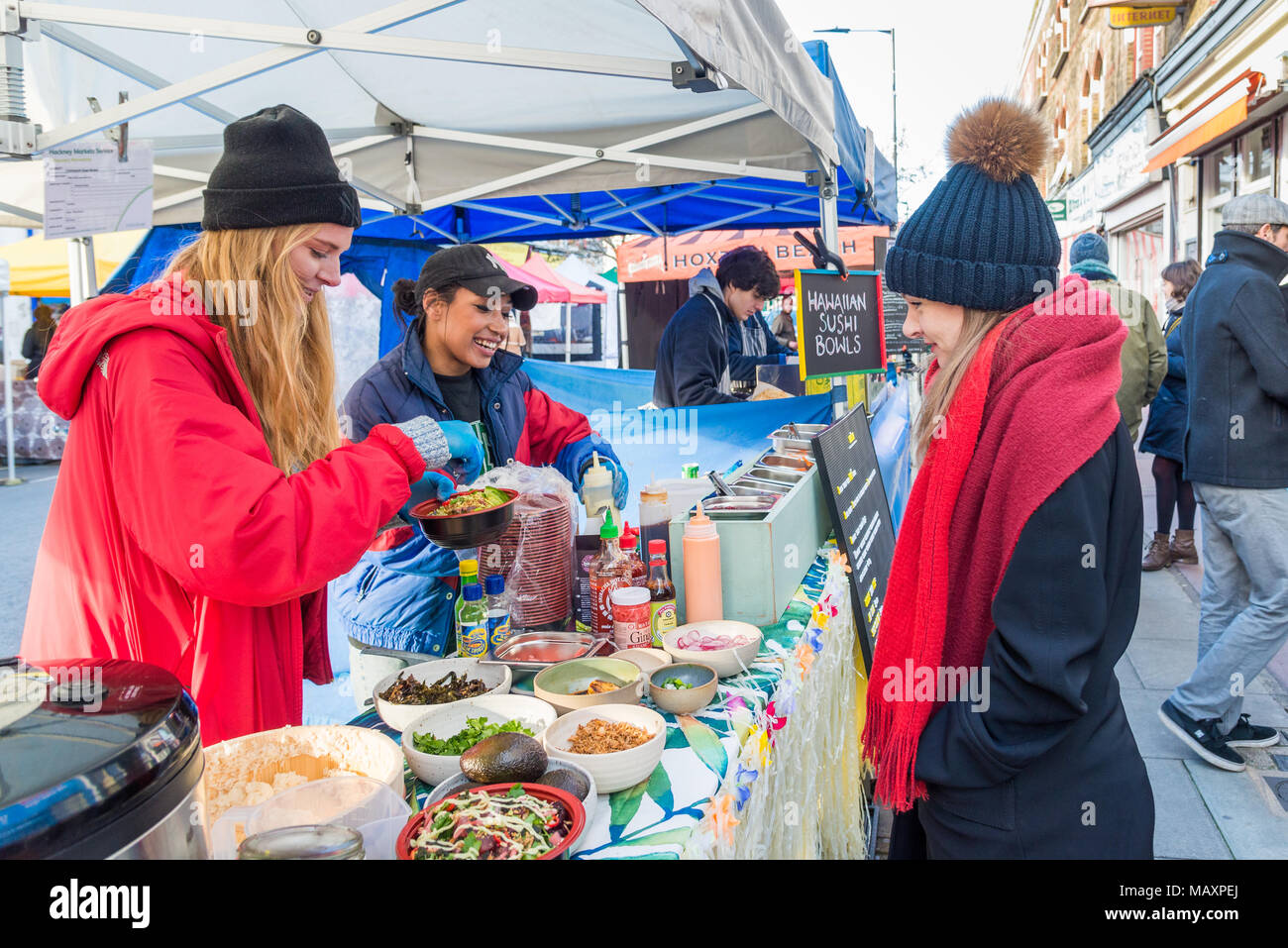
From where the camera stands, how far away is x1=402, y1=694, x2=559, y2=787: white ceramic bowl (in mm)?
1647

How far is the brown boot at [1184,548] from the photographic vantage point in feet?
20.8

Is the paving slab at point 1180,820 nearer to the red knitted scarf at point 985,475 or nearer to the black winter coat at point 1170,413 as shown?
the red knitted scarf at point 985,475

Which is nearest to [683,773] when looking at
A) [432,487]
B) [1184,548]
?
[432,487]

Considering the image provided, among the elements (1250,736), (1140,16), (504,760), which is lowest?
(1250,736)

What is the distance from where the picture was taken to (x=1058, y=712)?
4.84 feet

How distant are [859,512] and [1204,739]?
6.68 feet

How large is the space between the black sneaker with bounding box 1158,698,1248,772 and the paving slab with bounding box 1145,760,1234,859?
12cm

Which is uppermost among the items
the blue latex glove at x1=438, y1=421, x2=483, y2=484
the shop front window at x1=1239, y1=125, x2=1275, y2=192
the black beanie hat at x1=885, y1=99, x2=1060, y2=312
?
the shop front window at x1=1239, y1=125, x2=1275, y2=192

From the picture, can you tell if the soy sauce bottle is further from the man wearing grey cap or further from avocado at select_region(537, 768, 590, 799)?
the man wearing grey cap

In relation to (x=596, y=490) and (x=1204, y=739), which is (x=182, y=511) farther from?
(x=1204, y=739)

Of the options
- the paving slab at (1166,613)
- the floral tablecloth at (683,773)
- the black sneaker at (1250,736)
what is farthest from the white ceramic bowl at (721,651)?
the paving slab at (1166,613)

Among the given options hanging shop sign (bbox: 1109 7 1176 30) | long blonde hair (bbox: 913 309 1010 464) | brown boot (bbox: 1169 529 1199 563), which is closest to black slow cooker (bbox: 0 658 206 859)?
long blonde hair (bbox: 913 309 1010 464)
